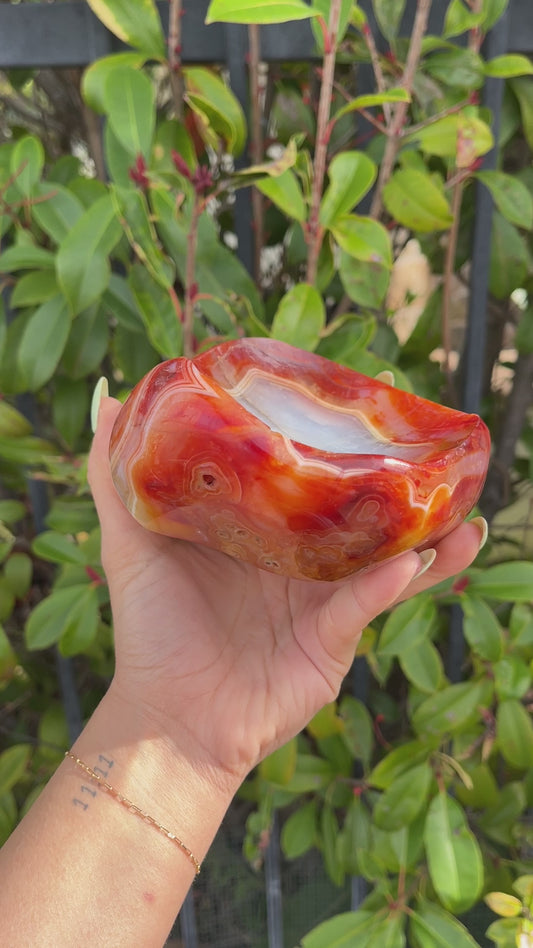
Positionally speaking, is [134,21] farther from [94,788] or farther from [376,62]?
[94,788]

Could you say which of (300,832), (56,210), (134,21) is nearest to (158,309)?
(56,210)

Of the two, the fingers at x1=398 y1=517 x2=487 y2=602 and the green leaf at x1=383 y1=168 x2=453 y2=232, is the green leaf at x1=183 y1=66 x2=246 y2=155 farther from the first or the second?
the fingers at x1=398 y1=517 x2=487 y2=602

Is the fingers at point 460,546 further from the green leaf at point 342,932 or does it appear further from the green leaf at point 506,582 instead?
the green leaf at point 342,932

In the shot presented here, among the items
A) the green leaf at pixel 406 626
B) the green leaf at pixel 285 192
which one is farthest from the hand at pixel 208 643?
the green leaf at pixel 285 192

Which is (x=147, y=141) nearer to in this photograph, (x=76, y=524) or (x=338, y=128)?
(x=338, y=128)

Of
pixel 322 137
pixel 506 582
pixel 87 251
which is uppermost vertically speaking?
pixel 322 137
